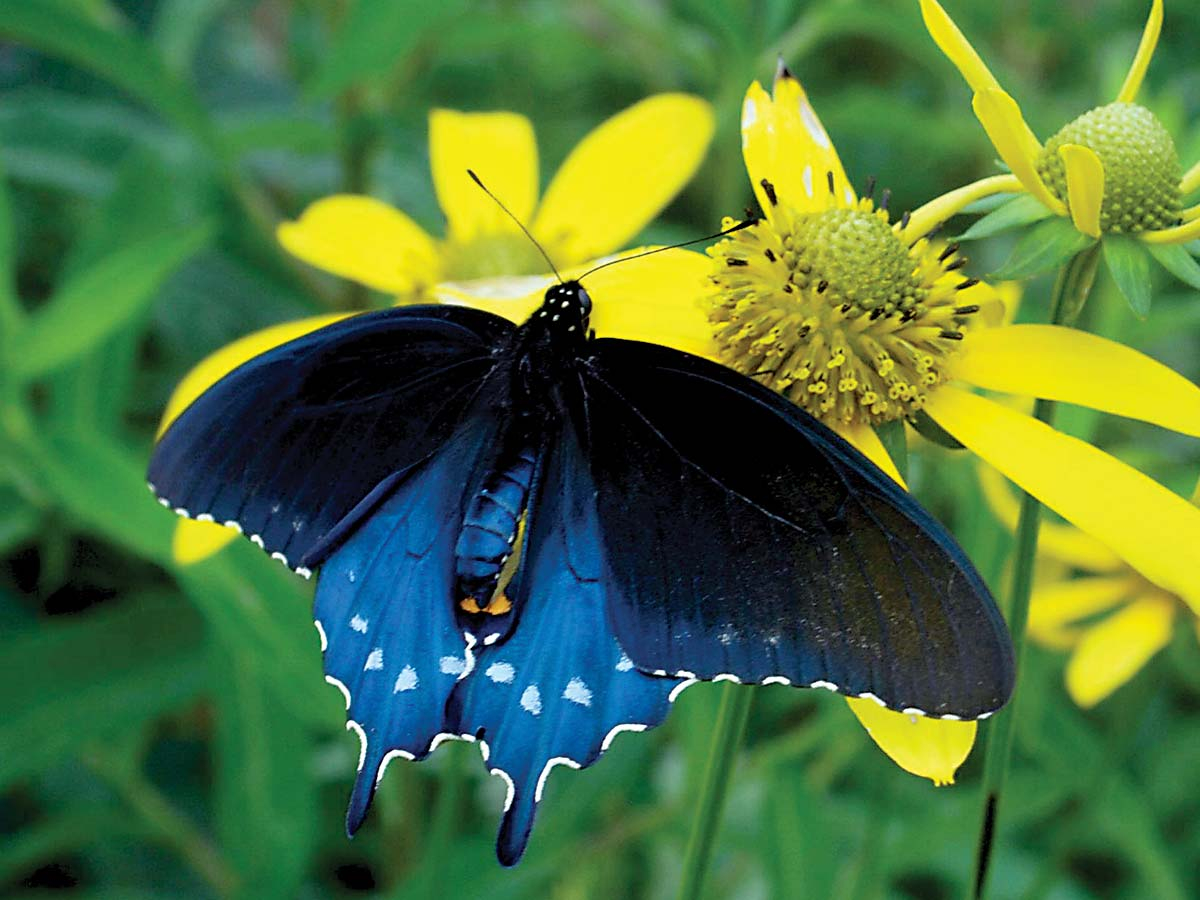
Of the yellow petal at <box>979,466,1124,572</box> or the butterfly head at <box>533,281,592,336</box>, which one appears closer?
the butterfly head at <box>533,281,592,336</box>

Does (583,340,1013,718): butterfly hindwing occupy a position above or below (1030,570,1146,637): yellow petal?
above

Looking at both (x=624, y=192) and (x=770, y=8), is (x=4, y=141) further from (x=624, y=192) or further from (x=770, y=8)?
(x=770, y=8)

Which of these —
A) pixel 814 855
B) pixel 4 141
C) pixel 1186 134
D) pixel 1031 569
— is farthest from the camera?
pixel 1186 134

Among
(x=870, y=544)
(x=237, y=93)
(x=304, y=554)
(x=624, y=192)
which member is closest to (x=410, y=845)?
(x=304, y=554)

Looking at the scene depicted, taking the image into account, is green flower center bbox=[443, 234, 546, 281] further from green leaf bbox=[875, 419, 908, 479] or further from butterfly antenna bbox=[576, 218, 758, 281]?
green leaf bbox=[875, 419, 908, 479]

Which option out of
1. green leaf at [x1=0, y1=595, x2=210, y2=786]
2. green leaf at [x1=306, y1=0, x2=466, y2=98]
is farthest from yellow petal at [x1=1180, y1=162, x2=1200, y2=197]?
green leaf at [x1=0, y1=595, x2=210, y2=786]

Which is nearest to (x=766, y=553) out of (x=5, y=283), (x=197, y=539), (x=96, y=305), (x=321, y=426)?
(x=321, y=426)
